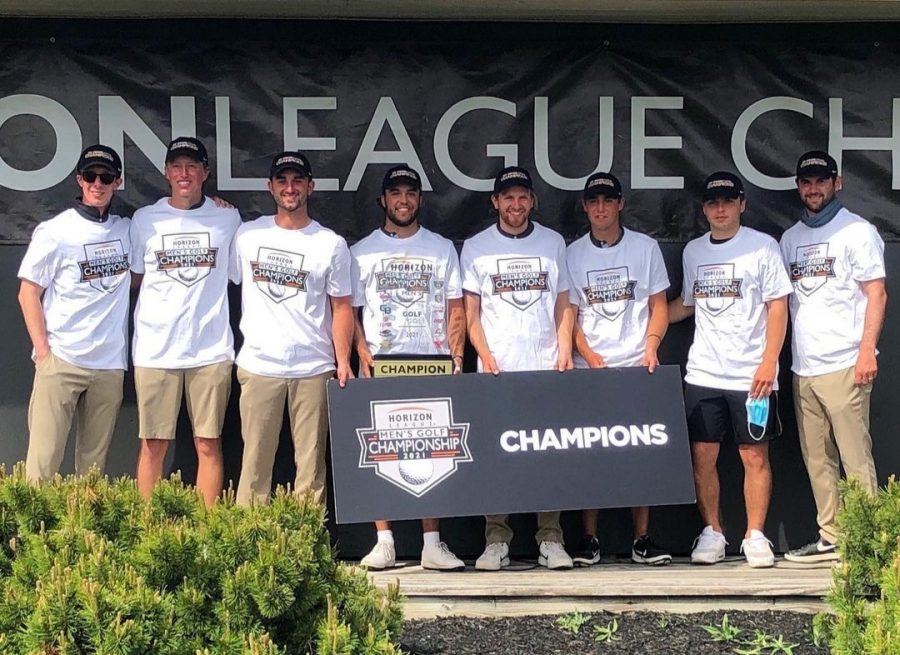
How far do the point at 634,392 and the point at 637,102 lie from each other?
5.08 feet

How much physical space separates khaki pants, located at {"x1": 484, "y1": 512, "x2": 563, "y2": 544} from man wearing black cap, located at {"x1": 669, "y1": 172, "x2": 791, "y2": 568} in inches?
26.5

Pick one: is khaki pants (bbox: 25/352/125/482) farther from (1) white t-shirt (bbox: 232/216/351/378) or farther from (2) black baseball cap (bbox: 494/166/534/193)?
(2) black baseball cap (bbox: 494/166/534/193)

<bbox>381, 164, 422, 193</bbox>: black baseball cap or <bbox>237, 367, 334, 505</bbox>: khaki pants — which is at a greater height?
<bbox>381, 164, 422, 193</bbox>: black baseball cap

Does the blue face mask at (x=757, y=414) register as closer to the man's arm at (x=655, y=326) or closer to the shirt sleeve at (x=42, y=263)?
the man's arm at (x=655, y=326)

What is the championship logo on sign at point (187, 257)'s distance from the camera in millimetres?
4586

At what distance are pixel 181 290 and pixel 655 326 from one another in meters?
2.17

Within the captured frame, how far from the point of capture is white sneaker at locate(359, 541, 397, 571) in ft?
15.0

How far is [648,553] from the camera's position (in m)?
4.73

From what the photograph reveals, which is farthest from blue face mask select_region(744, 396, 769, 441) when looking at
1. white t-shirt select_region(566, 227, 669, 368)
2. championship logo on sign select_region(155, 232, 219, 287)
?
championship logo on sign select_region(155, 232, 219, 287)

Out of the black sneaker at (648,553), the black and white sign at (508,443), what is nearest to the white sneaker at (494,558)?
the black and white sign at (508,443)

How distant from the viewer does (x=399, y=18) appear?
503 cm

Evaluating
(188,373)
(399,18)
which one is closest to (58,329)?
(188,373)

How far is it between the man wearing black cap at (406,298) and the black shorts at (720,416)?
111cm

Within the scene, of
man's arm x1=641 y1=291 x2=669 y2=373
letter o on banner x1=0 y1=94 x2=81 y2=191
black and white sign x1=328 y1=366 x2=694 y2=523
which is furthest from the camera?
letter o on banner x1=0 y1=94 x2=81 y2=191
